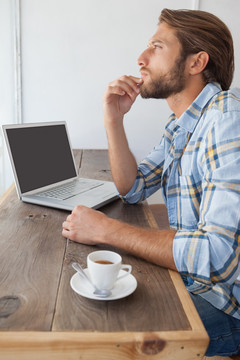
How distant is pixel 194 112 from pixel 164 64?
25 centimetres

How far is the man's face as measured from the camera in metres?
1.43

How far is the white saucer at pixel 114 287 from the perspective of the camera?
2.53ft

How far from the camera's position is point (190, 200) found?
1215 mm

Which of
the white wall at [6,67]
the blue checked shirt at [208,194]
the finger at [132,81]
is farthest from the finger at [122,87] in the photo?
the white wall at [6,67]

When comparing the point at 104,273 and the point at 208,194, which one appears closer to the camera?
the point at 104,273

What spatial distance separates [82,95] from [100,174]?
44.9 inches

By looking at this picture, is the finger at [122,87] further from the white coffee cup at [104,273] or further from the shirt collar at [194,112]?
the white coffee cup at [104,273]

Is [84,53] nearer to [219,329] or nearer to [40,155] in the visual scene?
[40,155]

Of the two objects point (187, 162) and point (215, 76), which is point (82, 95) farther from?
→ point (187, 162)

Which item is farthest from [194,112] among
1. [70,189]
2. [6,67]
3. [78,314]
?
[6,67]

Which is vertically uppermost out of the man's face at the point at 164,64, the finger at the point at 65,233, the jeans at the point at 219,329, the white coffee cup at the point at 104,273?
the man's face at the point at 164,64

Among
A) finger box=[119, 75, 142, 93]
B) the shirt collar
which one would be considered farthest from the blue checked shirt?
finger box=[119, 75, 142, 93]

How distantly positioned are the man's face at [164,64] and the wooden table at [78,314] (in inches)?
26.1

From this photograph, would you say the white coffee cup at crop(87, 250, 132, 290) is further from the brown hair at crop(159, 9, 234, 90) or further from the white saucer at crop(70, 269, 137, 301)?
the brown hair at crop(159, 9, 234, 90)
